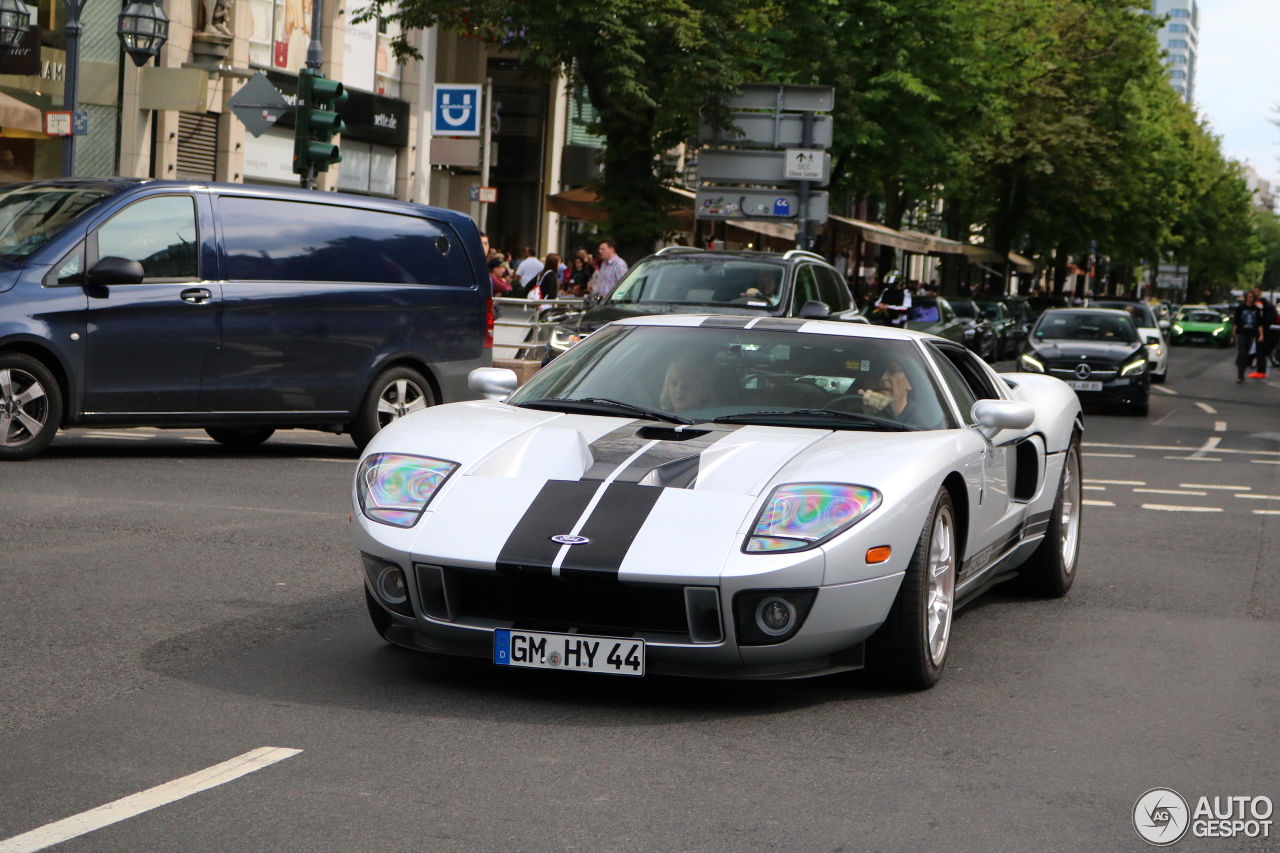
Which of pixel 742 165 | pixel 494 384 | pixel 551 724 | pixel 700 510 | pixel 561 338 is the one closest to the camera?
pixel 551 724

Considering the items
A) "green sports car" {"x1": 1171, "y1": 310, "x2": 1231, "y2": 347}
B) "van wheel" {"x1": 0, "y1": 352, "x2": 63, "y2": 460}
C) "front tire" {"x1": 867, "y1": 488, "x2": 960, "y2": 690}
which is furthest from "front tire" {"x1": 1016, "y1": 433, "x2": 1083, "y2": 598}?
"green sports car" {"x1": 1171, "y1": 310, "x2": 1231, "y2": 347}

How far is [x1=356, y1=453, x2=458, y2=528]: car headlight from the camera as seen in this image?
5508 mm

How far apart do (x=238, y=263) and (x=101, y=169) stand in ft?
53.1

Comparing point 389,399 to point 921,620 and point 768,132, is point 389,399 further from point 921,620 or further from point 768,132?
point 768,132

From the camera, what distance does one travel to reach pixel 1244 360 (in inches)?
1519

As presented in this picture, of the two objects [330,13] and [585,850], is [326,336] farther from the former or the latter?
[330,13]

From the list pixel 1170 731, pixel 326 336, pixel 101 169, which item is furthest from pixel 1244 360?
pixel 1170 731

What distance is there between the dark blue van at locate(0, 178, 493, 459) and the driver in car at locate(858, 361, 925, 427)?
626 cm

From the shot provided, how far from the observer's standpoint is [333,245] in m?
12.3

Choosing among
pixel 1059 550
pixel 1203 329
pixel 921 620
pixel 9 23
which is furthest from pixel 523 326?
pixel 1203 329

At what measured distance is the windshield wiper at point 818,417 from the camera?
6.22 metres

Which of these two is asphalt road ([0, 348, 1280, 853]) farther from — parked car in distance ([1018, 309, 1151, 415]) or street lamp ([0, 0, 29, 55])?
parked car in distance ([1018, 309, 1151, 415])

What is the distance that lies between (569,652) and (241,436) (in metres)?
8.54

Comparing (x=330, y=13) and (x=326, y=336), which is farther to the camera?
(x=330, y=13)
